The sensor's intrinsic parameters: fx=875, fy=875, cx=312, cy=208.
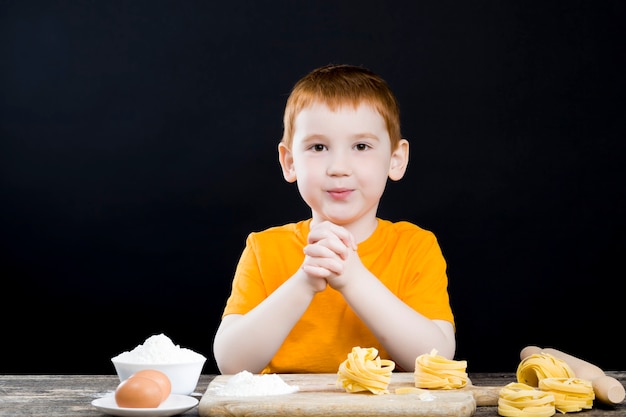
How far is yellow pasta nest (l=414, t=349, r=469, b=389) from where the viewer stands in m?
1.25

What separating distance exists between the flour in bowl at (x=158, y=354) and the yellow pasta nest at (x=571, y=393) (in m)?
0.52

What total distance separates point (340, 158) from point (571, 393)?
0.70 m

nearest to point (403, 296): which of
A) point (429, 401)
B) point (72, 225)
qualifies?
point (429, 401)

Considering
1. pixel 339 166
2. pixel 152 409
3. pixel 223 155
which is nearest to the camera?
pixel 152 409

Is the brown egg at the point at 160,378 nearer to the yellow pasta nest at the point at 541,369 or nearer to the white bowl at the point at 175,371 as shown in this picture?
the white bowl at the point at 175,371

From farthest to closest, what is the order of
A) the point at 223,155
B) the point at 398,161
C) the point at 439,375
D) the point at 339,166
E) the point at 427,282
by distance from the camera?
the point at 223,155 < the point at 398,161 < the point at 427,282 < the point at 339,166 < the point at 439,375

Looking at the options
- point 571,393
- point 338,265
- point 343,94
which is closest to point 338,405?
point 571,393

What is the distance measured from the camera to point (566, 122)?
10.4 feet

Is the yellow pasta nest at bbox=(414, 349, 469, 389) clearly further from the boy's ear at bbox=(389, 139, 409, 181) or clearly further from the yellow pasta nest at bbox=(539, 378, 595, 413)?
the boy's ear at bbox=(389, 139, 409, 181)

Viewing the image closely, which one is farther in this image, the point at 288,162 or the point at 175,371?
the point at 288,162

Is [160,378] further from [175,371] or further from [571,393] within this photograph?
[571,393]

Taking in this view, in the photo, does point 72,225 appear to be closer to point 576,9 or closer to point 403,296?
point 403,296

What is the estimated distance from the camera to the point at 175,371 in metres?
1.29

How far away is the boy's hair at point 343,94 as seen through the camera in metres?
1.78
